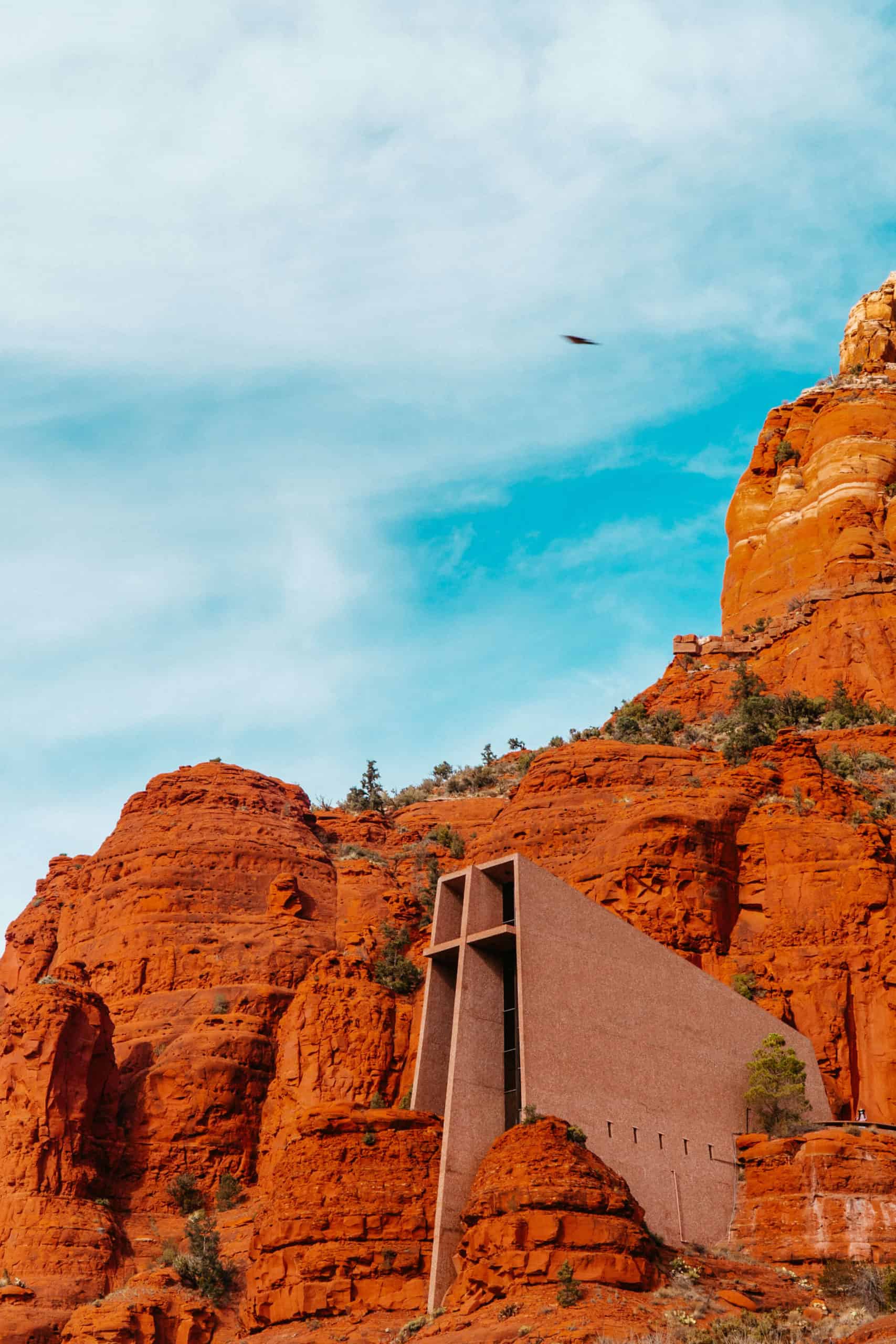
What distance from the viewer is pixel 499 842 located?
4706cm

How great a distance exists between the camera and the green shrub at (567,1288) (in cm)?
2505

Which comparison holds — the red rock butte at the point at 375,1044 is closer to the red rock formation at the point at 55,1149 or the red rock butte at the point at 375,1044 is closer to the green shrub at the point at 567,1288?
the red rock formation at the point at 55,1149

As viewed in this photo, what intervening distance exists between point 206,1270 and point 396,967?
37.4 feet

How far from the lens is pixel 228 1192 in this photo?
3812 centimetres

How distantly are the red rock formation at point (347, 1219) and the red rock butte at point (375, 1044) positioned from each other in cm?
6

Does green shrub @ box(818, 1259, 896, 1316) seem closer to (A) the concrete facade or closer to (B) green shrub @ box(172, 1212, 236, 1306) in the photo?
(A) the concrete facade

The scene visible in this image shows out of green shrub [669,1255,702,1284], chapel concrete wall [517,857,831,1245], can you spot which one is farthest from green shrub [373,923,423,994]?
green shrub [669,1255,702,1284]

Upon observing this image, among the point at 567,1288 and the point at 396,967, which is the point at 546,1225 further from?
the point at 396,967

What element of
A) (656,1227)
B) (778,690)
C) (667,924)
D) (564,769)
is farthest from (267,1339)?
(778,690)

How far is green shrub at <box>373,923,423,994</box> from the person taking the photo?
140 feet

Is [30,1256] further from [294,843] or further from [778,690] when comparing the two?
[778,690]

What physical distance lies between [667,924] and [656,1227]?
1072 cm

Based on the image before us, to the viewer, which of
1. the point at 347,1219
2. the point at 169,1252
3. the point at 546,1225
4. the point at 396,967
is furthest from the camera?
the point at 396,967

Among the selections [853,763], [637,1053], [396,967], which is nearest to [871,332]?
[853,763]
